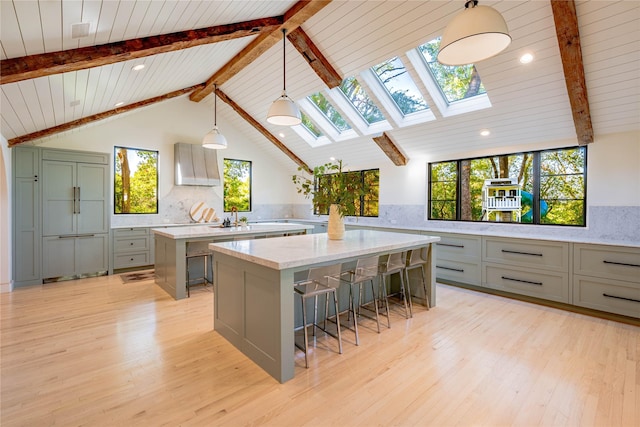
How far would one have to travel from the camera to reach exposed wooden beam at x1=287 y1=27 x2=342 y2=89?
162 inches

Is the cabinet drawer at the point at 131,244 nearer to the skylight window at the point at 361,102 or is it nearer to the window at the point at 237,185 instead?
the window at the point at 237,185

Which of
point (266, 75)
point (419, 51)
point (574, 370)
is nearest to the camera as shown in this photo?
point (574, 370)

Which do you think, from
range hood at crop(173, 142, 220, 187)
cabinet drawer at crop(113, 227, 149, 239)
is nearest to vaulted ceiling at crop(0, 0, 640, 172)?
range hood at crop(173, 142, 220, 187)

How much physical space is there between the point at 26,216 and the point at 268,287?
4672 millimetres

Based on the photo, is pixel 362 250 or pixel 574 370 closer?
pixel 574 370

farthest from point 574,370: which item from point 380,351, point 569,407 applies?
point 380,351

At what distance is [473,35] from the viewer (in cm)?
170

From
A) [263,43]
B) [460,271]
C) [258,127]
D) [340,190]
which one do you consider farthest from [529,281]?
[258,127]

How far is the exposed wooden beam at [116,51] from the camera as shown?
2.20 meters

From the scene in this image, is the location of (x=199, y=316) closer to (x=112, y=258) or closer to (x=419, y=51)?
(x=112, y=258)

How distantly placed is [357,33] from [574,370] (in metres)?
4.00

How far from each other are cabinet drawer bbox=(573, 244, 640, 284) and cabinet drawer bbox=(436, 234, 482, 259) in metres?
1.11

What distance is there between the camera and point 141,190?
6.16 metres

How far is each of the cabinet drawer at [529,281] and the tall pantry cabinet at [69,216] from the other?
20.4 ft
